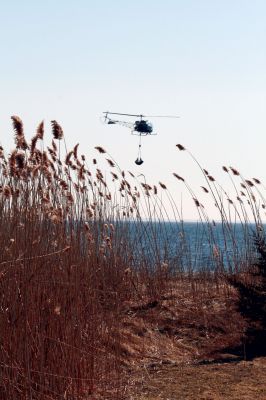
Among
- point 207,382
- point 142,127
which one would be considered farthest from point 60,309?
point 142,127

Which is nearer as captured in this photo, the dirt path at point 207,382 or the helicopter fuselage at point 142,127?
the dirt path at point 207,382

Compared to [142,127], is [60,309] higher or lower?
lower

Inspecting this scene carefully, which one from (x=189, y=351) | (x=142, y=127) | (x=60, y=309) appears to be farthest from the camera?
(x=142, y=127)

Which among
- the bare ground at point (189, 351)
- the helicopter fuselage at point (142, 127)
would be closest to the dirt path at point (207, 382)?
the bare ground at point (189, 351)

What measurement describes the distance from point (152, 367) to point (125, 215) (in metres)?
3.39

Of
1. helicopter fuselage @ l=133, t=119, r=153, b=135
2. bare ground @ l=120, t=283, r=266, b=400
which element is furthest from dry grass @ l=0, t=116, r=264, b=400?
helicopter fuselage @ l=133, t=119, r=153, b=135

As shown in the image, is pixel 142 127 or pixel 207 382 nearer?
pixel 207 382

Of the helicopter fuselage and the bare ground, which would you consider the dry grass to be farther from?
the helicopter fuselage

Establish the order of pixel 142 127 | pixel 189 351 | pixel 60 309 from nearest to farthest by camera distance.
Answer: pixel 60 309 → pixel 189 351 → pixel 142 127

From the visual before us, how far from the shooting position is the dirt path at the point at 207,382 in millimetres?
4855

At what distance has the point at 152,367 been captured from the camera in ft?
Result: 18.9

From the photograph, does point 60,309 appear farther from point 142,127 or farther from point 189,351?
point 142,127

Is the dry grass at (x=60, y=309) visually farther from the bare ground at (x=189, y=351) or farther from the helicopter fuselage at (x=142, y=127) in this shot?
the helicopter fuselage at (x=142, y=127)

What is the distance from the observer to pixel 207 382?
17.1 feet
